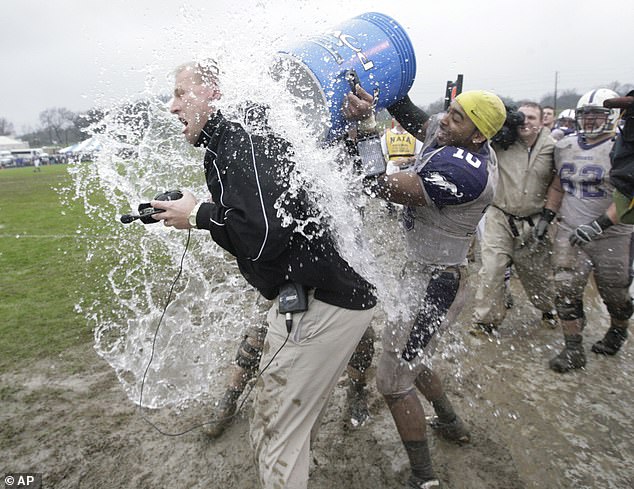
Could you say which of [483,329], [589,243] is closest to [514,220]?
[589,243]

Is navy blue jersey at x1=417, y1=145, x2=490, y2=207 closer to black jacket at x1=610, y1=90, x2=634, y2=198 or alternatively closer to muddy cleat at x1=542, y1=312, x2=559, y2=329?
black jacket at x1=610, y1=90, x2=634, y2=198

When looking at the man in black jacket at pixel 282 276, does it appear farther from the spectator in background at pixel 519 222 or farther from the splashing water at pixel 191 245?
the spectator in background at pixel 519 222

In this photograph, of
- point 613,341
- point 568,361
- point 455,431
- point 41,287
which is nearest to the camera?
point 455,431

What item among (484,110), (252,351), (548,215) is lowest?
(252,351)

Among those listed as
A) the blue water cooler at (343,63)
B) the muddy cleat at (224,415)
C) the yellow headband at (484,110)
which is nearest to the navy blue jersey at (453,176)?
the yellow headband at (484,110)

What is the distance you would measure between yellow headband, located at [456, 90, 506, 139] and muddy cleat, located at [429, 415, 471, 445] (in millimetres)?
1772

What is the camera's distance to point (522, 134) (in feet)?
14.0

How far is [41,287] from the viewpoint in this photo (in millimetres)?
5574

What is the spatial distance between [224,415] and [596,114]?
3.81 m

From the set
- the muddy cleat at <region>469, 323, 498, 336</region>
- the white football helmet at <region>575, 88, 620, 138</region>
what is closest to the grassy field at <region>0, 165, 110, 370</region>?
the muddy cleat at <region>469, 323, 498, 336</region>

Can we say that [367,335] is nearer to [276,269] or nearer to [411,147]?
[276,269]

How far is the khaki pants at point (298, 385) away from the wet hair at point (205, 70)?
1.12 m

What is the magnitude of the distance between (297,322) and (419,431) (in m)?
1.05

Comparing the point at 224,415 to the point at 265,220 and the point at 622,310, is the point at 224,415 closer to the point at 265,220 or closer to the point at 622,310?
the point at 265,220
